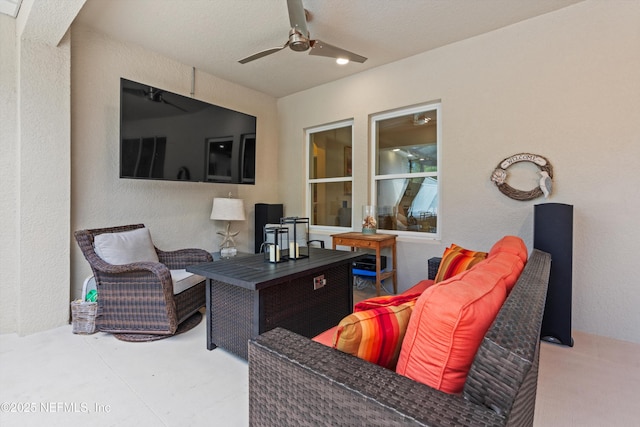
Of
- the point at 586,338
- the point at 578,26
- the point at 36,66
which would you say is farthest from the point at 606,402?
the point at 36,66

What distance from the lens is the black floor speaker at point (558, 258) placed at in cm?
223

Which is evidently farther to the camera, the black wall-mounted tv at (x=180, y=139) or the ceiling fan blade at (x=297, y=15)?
the black wall-mounted tv at (x=180, y=139)

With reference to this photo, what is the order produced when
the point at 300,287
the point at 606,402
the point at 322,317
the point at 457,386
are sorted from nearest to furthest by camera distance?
the point at 457,386, the point at 606,402, the point at 300,287, the point at 322,317

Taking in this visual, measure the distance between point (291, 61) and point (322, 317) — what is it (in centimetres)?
280

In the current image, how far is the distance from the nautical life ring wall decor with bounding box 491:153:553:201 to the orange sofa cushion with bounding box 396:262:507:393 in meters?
2.28

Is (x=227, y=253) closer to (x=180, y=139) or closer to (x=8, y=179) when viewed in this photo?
(x=180, y=139)

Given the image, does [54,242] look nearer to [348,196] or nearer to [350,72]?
[348,196]

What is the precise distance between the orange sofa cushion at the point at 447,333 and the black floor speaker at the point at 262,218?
11.2ft

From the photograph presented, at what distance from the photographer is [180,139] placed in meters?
3.14

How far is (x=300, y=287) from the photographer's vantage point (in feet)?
7.09

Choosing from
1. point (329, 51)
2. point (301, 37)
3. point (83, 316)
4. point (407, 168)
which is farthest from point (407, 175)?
point (83, 316)

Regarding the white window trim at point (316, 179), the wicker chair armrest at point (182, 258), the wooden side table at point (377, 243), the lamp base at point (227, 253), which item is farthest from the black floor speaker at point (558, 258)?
the lamp base at point (227, 253)

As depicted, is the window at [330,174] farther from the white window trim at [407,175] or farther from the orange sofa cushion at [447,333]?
the orange sofa cushion at [447,333]

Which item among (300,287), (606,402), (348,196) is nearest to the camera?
(606,402)
